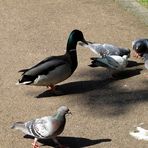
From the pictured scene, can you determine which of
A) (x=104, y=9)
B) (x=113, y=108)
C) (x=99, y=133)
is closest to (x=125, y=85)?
(x=113, y=108)

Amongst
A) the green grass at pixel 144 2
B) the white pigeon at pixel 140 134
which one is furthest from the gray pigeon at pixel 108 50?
the green grass at pixel 144 2

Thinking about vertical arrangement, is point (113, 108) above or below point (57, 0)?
below

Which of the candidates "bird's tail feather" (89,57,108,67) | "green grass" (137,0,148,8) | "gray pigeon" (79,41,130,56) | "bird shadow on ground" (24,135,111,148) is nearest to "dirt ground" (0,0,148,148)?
"bird shadow on ground" (24,135,111,148)

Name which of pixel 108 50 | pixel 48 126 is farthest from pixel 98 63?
pixel 48 126

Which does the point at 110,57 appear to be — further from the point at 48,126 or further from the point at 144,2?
the point at 144,2

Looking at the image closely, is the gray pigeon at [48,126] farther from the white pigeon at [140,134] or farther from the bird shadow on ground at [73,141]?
the white pigeon at [140,134]

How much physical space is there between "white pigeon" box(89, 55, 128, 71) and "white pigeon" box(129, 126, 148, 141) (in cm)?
153

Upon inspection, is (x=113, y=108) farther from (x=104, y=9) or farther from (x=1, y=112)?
(x=104, y=9)

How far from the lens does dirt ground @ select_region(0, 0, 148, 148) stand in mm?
6039

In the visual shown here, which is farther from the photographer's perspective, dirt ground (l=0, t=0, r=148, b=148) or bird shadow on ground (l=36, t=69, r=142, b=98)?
bird shadow on ground (l=36, t=69, r=142, b=98)

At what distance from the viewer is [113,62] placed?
746 cm

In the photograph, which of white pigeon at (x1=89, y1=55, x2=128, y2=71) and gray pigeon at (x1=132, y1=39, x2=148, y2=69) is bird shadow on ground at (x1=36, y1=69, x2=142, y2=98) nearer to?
white pigeon at (x1=89, y1=55, x2=128, y2=71)

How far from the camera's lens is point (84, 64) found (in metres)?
7.97

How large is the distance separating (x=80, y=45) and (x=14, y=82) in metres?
1.57
